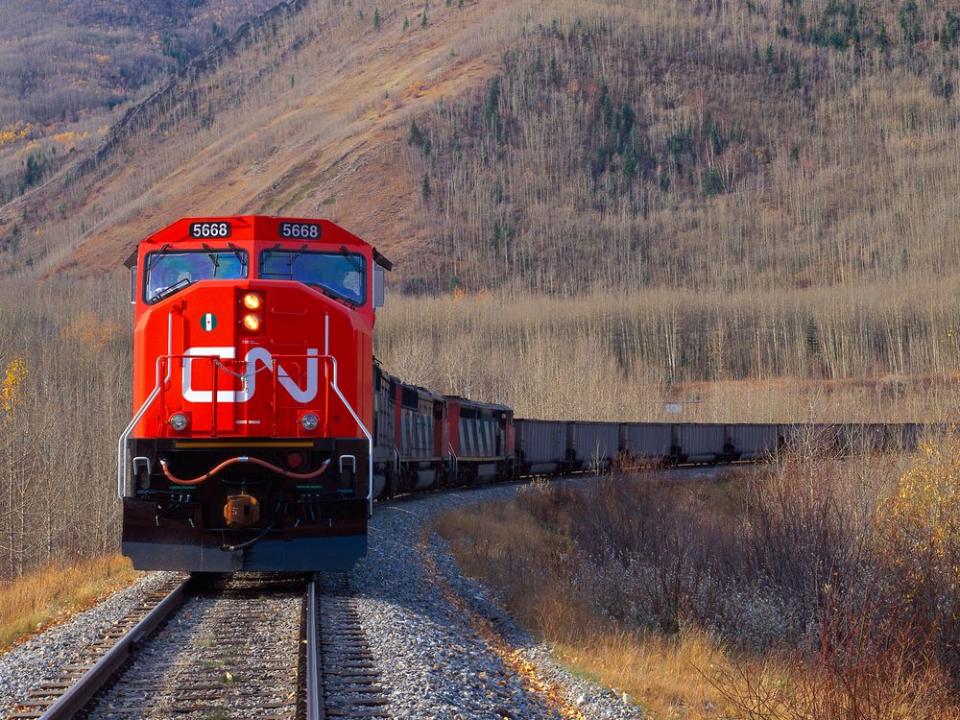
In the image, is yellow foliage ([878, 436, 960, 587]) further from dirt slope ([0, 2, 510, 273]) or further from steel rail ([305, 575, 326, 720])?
dirt slope ([0, 2, 510, 273])

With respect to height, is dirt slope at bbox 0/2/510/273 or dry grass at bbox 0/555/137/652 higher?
dirt slope at bbox 0/2/510/273

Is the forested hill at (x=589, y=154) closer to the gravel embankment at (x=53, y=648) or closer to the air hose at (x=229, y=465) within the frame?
the air hose at (x=229, y=465)

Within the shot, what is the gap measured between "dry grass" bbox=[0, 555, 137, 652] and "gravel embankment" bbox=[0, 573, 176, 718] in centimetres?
58

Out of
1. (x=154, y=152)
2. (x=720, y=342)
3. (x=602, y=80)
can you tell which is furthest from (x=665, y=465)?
(x=154, y=152)

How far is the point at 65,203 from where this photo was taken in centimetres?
16300

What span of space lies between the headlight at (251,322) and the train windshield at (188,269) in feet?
2.58

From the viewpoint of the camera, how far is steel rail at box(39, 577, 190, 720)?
7.75 m

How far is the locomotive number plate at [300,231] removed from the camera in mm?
13672

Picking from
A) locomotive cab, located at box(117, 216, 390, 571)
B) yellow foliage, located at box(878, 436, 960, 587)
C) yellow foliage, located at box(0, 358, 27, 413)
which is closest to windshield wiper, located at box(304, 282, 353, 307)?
locomotive cab, located at box(117, 216, 390, 571)

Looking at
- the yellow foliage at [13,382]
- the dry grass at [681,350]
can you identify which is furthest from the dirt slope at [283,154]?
the yellow foliage at [13,382]

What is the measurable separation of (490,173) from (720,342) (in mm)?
50504

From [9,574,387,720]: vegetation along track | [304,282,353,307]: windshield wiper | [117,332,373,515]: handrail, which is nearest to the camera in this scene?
[9,574,387,720]: vegetation along track

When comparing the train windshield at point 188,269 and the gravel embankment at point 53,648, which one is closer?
the gravel embankment at point 53,648

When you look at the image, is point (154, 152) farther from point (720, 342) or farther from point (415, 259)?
point (720, 342)
